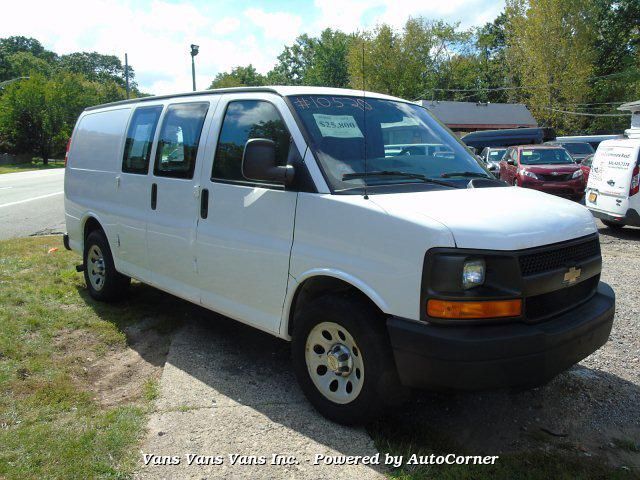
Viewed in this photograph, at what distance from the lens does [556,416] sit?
3549 millimetres

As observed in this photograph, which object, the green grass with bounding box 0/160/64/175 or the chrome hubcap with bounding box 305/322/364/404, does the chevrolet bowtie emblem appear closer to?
the chrome hubcap with bounding box 305/322/364/404

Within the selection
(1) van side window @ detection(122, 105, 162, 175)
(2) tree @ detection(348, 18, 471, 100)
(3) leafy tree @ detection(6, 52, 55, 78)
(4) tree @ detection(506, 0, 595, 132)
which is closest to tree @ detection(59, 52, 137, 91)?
(3) leafy tree @ detection(6, 52, 55, 78)

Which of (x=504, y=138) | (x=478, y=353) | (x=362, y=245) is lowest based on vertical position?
(x=478, y=353)

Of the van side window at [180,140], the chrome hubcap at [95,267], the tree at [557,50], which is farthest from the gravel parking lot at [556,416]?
the tree at [557,50]

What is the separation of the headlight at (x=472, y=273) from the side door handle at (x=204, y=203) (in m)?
2.13

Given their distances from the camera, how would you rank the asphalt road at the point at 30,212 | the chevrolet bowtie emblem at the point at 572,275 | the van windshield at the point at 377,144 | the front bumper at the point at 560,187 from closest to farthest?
the chevrolet bowtie emblem at the point at 572,275, the van windshield at the point at 377,144, the asphalt road at the point at 30,212, the front bumper at the point at 560,187

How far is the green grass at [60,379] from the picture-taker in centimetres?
304

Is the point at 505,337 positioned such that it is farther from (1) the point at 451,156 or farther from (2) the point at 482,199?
(1) the point at 451,156

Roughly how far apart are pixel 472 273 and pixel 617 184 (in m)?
8.49

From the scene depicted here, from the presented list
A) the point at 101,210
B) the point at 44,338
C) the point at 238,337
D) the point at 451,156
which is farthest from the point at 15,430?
the point at 451,156

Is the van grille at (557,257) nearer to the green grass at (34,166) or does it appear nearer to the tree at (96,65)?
the green grass at (34,166)

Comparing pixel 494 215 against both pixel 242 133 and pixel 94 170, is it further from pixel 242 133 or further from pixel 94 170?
pixel 94 170

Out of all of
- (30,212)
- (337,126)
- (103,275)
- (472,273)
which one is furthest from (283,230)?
(30,212)

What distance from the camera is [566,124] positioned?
4338 centimetres
